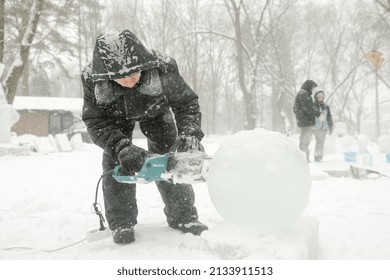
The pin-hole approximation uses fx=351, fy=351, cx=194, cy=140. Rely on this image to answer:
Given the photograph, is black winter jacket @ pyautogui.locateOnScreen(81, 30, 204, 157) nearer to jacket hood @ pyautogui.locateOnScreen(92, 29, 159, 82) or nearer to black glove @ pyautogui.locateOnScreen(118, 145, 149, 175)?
jacket hood @ pyautogui.locateOnScreen(92, 29, 159, 82)

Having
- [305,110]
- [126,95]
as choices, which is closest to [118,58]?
[126,95]

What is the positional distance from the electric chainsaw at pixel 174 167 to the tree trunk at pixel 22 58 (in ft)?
35.9

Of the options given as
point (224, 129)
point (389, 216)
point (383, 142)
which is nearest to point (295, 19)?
point (383, 142)

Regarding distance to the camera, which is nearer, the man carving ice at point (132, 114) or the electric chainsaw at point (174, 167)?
the electric chainsaw at point (174, 167)

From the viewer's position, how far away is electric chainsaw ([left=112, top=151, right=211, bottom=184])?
88.7 inches

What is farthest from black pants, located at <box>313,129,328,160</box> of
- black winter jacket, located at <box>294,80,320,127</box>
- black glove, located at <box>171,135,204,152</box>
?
A: black glove, located at <box>171,135,204,152</box>

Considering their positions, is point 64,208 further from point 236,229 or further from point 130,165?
point 236,229

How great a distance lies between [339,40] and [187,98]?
1944 cm

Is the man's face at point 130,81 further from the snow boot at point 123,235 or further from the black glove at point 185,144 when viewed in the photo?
the snow boot at point 123,235

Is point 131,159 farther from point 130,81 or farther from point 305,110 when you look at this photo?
point 305,110

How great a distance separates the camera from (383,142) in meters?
10.1

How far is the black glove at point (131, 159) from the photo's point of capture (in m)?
2.34

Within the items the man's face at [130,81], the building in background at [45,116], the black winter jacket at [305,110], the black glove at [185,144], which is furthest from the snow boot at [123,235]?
the building in background at [45,116]

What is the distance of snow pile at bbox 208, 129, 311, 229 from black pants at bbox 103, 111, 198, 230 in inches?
25.5
